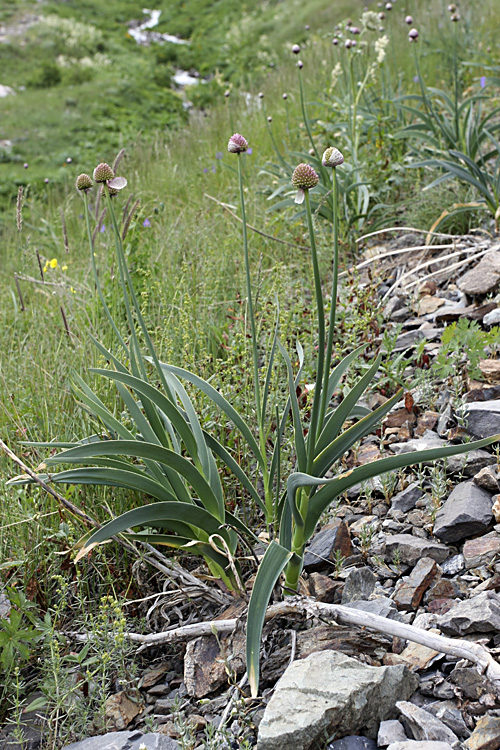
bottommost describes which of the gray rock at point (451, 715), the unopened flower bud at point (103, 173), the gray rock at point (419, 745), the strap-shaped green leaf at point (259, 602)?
the gray rock at point (451, 715)

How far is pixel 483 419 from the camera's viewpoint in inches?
78.8

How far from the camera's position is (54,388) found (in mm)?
2334

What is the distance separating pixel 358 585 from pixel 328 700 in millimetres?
448

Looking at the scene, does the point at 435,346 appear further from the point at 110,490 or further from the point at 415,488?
the point at 110,490

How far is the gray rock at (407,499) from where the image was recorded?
187 centimetres

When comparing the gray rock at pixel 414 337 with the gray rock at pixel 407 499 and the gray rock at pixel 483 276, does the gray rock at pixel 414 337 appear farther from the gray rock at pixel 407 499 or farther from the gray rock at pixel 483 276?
the gray rock at pixel 407 499

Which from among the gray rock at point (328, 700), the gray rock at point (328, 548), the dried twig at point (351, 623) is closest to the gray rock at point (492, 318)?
the gray rock at point (328, 548)

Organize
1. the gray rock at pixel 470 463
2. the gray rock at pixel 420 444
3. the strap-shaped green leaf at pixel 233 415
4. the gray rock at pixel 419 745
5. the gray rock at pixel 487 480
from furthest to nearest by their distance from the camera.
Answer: the gray rock at pixel 420 444
the gray rock at pixel 470 463
the gray rock at pixel 487 480
the strap-shaped green leaf at pixel 233 415
the gray rock at pixel 419 745

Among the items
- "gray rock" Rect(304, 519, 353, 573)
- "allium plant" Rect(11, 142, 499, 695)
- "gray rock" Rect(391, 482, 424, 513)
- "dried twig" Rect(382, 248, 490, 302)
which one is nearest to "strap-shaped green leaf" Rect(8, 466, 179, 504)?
"allium plant" Rect(11, 142, 499, 695)

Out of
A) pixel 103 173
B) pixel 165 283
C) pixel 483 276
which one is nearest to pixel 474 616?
pixel 103 173

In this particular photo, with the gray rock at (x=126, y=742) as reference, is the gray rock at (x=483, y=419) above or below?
above

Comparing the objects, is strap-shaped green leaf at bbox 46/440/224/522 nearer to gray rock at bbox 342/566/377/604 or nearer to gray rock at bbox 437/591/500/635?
gray rock at bbox 342/566/377/604

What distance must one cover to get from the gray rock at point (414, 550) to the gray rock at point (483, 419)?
19.0 inches

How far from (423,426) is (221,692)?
116cm
